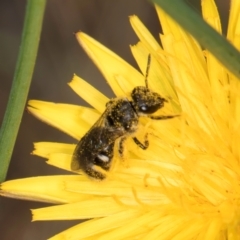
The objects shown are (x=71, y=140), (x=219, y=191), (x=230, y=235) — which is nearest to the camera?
(x=230, y=235)

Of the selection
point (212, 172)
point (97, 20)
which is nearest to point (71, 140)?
point (97, 20)

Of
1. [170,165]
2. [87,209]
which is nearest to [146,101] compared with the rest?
[170,165]

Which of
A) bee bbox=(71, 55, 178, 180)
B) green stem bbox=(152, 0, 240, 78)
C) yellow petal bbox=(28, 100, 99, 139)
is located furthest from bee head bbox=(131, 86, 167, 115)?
green stem bbox=(152, 0, 240, 78)

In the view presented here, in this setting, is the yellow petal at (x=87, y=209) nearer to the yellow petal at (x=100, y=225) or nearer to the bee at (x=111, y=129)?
the yellow petal at (x=100, y=225)

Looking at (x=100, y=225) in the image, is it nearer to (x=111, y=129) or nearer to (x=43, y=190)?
(x=43, y=190)

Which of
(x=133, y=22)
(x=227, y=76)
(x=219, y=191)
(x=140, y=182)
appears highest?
(x=133, y=22)

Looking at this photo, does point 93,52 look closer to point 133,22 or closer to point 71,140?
point 133,22
